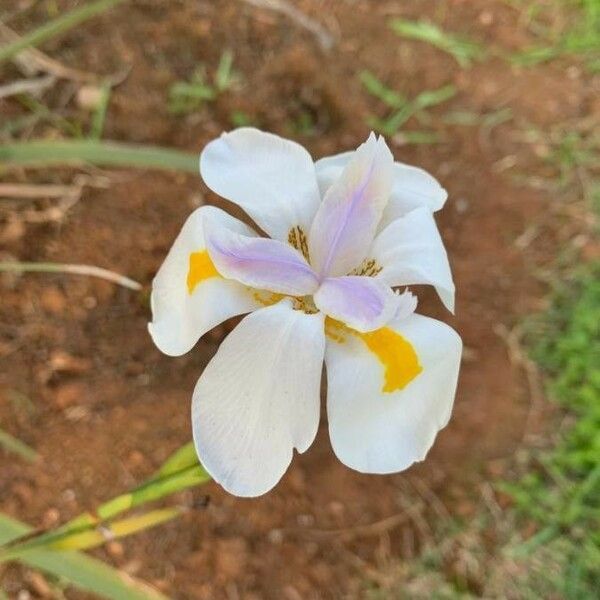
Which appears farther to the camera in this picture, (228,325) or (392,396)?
(228,325)

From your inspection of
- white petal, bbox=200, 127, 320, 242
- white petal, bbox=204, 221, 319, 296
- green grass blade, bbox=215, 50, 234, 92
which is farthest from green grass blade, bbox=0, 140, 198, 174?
green grass blade, bbox=215, 50, 234, 92

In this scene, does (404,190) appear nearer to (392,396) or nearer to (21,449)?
(392,396)

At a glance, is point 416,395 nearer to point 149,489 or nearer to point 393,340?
point 393,340

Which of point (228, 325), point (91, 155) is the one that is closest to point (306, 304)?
point (91, 155)

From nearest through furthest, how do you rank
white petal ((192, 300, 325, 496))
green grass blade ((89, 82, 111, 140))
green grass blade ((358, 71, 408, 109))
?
white petal ((192, 300, 325, 496))
green grass blade ((89, 82, 111, 140))
green grass blade ((358, 71, 408, 109))

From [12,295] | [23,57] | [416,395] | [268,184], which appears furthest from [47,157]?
[416,395]

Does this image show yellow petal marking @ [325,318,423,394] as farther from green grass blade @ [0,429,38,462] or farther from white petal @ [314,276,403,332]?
green grass blade @ [0,429,38,462]
